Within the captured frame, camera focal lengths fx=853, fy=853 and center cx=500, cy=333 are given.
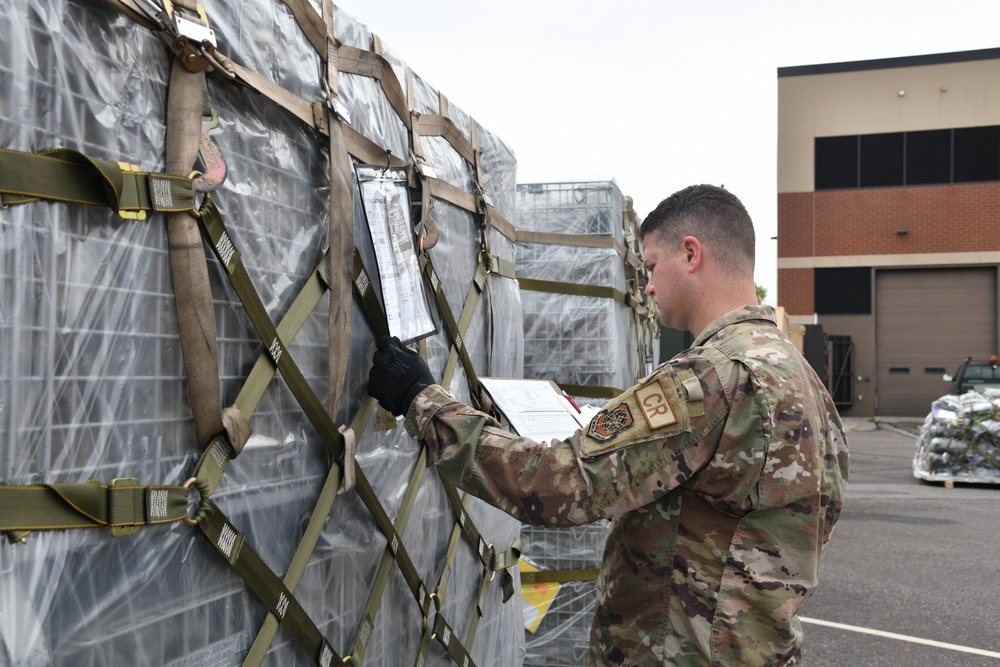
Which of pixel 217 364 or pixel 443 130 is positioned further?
pixel 443 130

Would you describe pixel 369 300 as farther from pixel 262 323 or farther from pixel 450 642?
pixel 450 642

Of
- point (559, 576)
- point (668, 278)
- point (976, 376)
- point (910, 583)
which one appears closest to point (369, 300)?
point (668, 278)

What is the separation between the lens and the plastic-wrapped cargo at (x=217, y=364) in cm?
114

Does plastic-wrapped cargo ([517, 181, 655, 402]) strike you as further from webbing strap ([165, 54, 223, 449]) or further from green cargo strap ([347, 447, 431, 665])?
webbing strap ([165, 54, 223, 449])

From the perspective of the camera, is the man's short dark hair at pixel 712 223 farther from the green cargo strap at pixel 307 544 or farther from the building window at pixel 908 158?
the building window at pixel 908 158

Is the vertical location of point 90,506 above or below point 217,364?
below

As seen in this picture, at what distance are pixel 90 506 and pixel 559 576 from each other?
10.6 ft

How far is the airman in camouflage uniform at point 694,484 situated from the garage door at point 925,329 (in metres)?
23.7

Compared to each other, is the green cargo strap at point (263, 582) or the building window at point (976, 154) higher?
the building window at point (976, 154)

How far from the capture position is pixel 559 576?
4156 millimetres

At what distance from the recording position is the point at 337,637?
6.05 feet

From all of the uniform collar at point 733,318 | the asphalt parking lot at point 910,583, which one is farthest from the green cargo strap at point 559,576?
the uniform collar at point 733,318

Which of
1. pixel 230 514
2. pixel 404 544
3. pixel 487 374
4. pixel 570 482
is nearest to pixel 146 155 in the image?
pixel 230 514

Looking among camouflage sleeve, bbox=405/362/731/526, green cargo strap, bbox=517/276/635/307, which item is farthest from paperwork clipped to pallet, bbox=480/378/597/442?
green cargo strap, bbox=517/276/635/307
